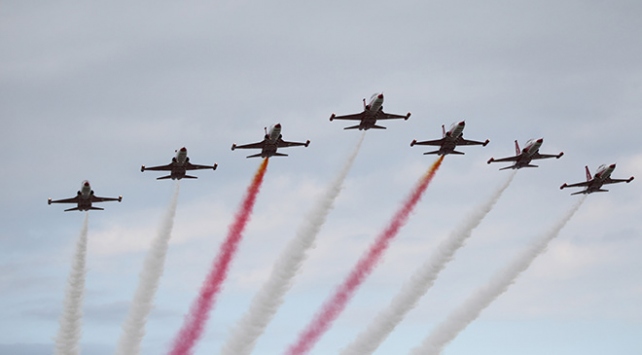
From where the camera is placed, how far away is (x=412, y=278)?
114 m

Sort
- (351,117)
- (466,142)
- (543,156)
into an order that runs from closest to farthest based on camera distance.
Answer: (351,117) → (466,142) → (543,156)

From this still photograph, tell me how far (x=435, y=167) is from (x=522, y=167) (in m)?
10.9

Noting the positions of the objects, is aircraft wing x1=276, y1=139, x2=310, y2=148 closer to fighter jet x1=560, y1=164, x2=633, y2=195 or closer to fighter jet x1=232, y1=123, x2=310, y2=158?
fighter jet x1=232, y1=123, x2=310, y2=158

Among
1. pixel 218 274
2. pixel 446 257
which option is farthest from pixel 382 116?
pixel 218 274

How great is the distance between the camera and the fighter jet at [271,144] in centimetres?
10994

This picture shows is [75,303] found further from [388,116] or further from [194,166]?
[388,116]

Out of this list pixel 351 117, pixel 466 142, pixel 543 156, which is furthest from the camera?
pixel 543 156

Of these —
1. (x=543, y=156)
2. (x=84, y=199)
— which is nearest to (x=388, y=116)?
(x=543, y=156)

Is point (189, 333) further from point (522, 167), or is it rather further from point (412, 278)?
point (522, 167)

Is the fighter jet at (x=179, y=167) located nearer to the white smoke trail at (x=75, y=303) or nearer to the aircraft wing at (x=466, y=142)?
the white smoke trail at (x=75, y=303)

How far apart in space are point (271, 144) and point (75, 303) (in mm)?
30632

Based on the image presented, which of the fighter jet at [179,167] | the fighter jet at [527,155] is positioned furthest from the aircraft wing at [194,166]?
Result: the fighter jet at [527,155]

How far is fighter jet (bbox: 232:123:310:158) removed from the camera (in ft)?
361

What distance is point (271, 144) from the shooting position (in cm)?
11125
